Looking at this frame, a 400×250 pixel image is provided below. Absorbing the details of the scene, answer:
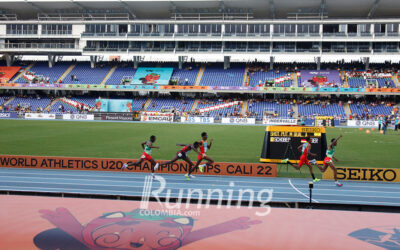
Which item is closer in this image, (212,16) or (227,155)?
(227,155)

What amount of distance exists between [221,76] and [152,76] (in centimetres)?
995

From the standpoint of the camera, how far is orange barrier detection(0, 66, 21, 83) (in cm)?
5469

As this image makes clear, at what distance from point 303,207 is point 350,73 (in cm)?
4662

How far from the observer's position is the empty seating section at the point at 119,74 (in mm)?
52725

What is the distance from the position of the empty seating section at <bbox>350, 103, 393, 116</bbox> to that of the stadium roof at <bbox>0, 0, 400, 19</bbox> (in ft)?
43.0

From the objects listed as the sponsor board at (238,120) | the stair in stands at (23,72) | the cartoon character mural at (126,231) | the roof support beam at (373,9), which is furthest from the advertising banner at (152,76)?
the cartoon character mural at (126,231)

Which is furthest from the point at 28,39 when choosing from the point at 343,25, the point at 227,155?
the point at 227,155

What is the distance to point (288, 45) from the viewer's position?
52.2m

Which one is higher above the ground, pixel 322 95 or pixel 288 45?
pixel 288 45

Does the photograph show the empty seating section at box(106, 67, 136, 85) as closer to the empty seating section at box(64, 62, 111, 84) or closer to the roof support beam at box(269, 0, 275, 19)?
the empty seating section at box(64, 62, 111, 84)

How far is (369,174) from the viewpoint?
12.5 meters

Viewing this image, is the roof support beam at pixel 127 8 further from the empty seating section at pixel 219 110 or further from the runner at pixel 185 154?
the runner at pixel 185 154

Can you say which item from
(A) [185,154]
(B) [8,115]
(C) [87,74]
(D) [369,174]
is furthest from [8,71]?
(D) [369,174]

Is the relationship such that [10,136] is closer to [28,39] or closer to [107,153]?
[107,153]
